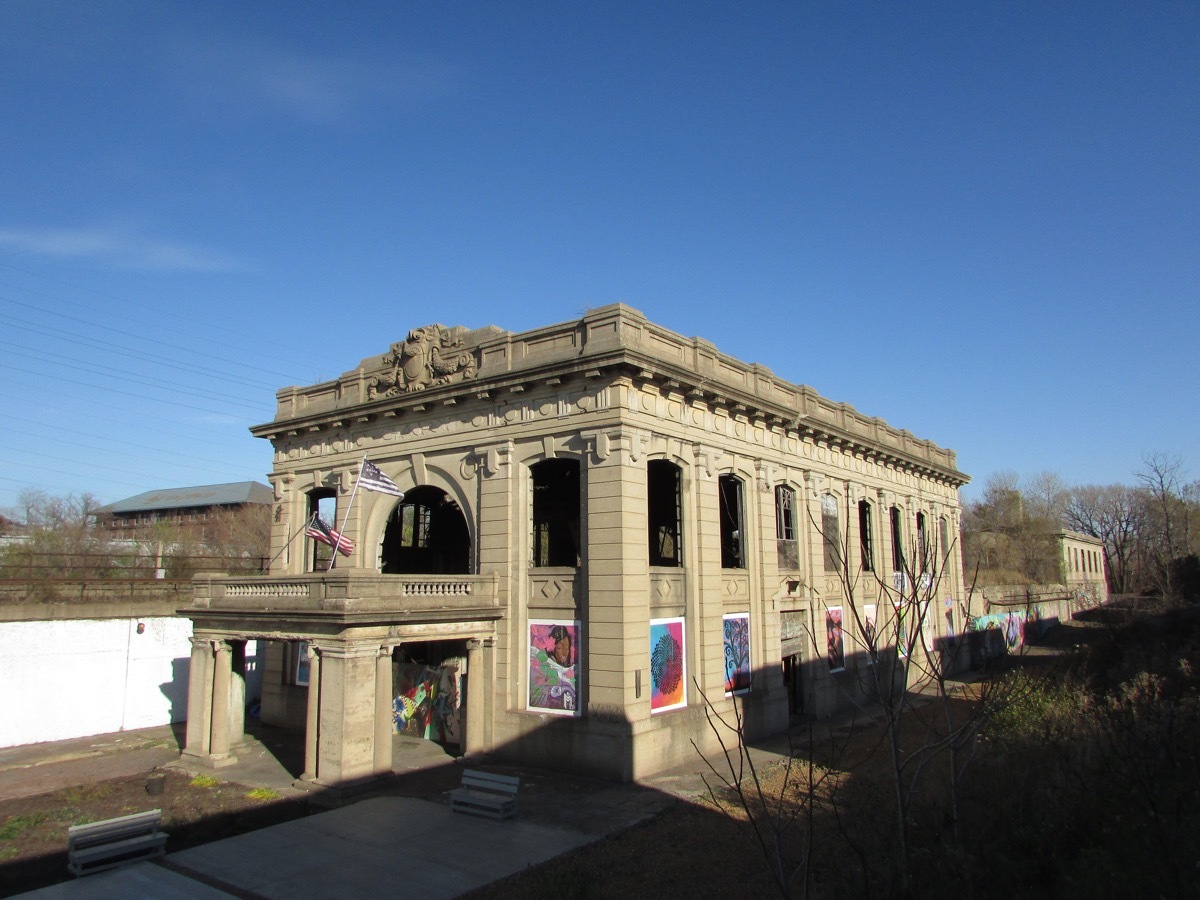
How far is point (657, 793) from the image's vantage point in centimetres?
1770

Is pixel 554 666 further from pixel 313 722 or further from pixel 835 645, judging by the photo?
pixel 835 645

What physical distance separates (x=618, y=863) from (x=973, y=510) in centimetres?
7885

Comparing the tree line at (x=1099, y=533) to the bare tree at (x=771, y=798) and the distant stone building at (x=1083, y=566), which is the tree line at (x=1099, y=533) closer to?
the distant stone building at (x=1083, y=566)

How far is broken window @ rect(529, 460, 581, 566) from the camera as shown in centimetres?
2744

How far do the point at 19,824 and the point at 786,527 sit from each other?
2219 cm

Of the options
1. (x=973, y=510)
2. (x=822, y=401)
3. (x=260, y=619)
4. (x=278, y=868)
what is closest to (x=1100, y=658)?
(x=822, y=401)

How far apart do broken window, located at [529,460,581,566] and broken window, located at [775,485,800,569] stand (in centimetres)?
688

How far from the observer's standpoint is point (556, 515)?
27766 mm

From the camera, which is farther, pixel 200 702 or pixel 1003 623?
pixel 1003 623

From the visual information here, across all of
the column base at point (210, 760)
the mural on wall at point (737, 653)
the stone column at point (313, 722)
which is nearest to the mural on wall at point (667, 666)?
the mural on wall at point (737, 653)

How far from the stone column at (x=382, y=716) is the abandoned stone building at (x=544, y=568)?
6 centimetres

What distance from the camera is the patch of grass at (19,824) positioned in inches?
609

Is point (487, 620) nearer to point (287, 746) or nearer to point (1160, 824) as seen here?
point (287, 746)

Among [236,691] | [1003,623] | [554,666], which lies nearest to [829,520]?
[554,666]
